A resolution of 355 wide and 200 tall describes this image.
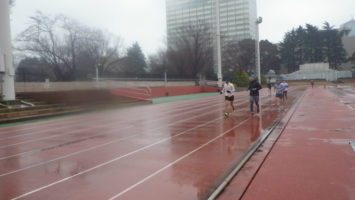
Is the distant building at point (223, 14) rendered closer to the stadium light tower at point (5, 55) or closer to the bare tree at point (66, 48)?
the bare tree at point (66, 48)

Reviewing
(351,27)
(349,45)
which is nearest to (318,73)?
(349,45)

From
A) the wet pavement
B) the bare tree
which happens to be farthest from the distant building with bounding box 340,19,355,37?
the wet pavement

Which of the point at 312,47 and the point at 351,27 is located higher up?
the point at 351,27

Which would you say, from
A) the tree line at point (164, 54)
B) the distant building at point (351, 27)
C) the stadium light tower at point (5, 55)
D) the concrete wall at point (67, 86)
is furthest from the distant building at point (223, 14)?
the stadium light tower at point (5, 55)

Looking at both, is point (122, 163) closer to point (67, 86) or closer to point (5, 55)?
point (5, 55)

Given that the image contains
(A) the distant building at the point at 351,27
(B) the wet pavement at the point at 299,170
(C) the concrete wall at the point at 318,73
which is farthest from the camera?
(A) the distant building at the point at 351,27

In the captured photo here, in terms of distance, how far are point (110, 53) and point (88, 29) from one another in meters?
6.04

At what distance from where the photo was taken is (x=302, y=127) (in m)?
9.30

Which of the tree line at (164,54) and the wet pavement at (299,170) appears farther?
the tree line at (164,54)

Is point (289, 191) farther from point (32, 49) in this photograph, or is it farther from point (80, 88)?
point (32, 49)

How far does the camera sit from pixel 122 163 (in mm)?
5789

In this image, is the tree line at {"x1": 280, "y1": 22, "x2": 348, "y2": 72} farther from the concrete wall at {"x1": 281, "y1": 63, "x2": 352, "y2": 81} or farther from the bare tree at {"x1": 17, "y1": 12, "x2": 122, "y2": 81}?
the bare tree at {"x1": 17, "y1": 12, "x2": 122, "y2": 81}

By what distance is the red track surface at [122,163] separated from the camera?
4.30 meters

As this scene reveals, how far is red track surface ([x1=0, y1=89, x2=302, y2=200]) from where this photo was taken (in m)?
4.30
